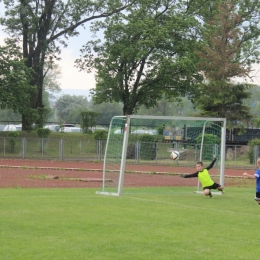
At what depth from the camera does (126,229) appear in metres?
12.0

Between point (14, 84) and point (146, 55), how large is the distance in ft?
40.2

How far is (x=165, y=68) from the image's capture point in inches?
2144

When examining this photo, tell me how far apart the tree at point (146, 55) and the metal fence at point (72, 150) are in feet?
24.7

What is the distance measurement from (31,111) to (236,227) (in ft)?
147

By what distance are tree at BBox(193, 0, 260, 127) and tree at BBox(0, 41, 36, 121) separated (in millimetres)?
16229

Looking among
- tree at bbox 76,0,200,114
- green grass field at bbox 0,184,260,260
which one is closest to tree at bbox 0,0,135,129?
tree at bbox 76,0,200,114

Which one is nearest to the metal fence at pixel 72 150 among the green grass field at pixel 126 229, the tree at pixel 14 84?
the tree at pixel 14 84

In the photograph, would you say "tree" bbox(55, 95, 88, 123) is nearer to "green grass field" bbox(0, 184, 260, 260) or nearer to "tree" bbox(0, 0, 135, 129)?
"tree" bbox(0, 0, 135, 129)

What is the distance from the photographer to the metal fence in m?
45.8

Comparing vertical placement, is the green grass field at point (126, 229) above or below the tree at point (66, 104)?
below

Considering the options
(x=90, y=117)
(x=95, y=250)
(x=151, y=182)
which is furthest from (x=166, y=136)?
(x=95, y=250)

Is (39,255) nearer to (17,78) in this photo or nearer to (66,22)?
(17,78)

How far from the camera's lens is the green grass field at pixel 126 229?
384 inches

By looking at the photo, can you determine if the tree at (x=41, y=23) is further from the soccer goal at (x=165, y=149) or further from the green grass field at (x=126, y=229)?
the green grass field at (x=126, y=229)
